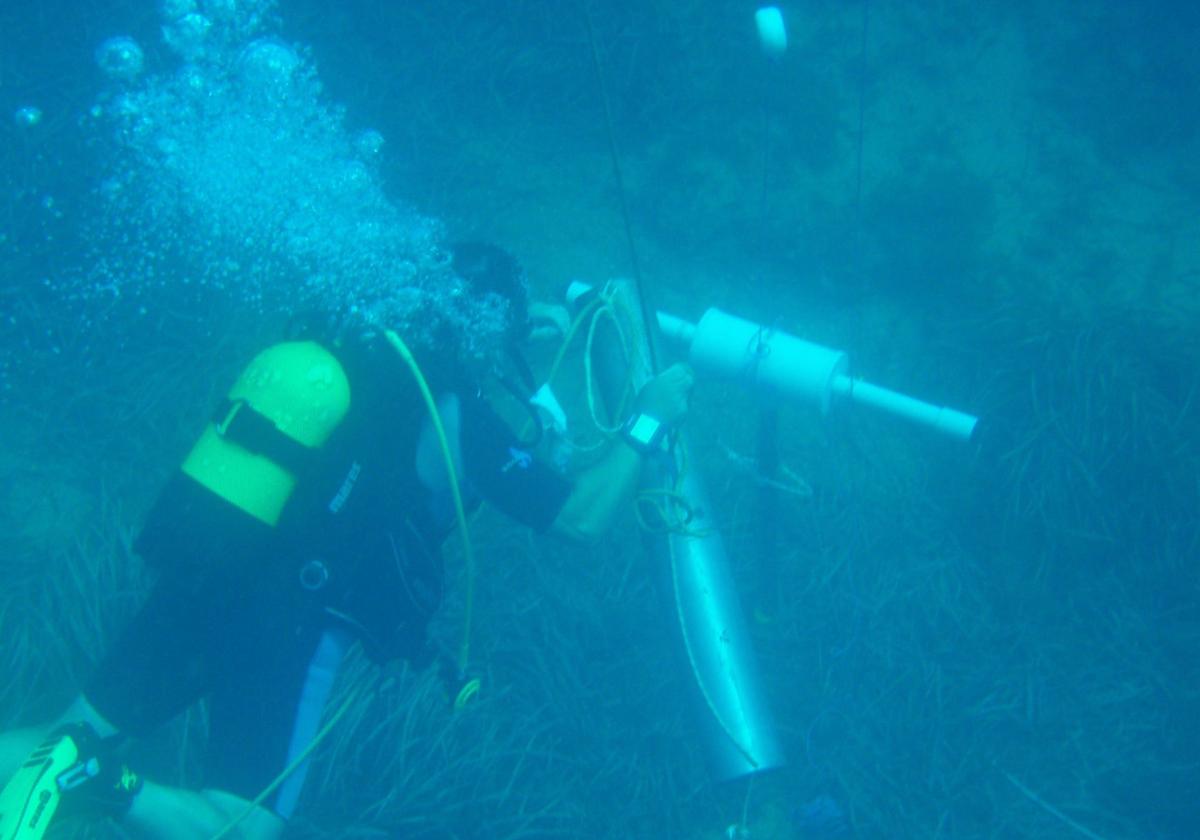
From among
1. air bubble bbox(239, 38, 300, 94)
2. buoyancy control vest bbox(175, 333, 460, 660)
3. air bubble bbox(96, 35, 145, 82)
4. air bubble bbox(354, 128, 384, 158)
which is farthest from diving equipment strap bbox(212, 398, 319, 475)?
air bubble bbox(96, 35, 145, 82)

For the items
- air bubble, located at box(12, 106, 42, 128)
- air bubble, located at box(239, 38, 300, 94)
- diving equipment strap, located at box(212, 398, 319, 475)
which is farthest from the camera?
air bubble, located at box(239, 38, 300, 94)

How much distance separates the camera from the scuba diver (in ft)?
7.57

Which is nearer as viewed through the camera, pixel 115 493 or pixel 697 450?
pixel 115 493

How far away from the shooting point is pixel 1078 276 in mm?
4398

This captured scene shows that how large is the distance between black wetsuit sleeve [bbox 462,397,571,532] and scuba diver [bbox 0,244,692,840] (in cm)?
3

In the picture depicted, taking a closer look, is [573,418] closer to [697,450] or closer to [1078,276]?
[697,450]

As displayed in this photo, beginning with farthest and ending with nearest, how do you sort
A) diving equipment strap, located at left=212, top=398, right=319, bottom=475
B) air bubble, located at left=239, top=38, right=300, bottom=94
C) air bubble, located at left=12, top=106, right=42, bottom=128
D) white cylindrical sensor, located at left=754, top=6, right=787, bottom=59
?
1. air bubble, located at left=239, top=38, right=300, bottom=94
2. air bubble, located at left=12, top=106, right=42, bottom=128
3. white cylindrical sensor, located at left=754, top=6, right=787, bottom=59
4. diving equipment strap, located at left=212, top=398, right=319, bottom=475

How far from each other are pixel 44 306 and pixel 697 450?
12.6 ft

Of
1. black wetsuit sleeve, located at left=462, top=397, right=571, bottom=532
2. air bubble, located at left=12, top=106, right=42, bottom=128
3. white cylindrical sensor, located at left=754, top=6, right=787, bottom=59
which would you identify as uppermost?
white cylindrical sensor, located at left=754, top=6, right=787, bottom=59

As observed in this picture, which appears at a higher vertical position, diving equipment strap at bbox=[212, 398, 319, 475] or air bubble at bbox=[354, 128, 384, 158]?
air bubble at bbox=[354, 128, 384, 158]

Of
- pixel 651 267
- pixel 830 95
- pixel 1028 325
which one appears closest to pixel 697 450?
pixel 651 267

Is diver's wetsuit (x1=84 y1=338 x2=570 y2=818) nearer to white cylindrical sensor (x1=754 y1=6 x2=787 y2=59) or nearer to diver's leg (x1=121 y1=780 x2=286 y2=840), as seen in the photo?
diver's leg (x1=121 y1=780 x2=286 y2=840)

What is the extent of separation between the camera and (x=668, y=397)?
9.43 feet

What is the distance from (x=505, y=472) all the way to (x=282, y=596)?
2.81ft
